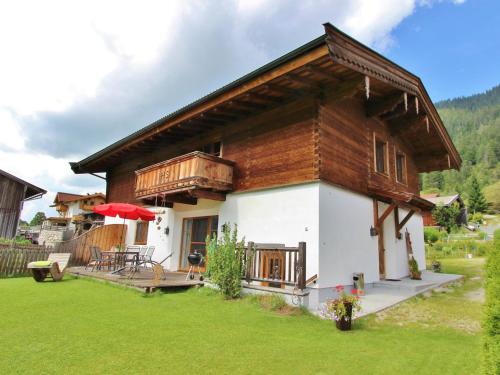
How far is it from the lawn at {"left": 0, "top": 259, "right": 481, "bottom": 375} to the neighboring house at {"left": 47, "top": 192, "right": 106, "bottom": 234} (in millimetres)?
33551

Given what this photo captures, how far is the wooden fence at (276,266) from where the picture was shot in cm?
679

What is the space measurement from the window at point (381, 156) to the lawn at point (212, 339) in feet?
18.9

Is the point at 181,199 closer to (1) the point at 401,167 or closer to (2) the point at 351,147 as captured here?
(2) the point at 351,147

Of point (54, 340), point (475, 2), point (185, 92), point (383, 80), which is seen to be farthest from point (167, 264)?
point (475, 2)

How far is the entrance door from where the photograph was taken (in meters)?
11.3

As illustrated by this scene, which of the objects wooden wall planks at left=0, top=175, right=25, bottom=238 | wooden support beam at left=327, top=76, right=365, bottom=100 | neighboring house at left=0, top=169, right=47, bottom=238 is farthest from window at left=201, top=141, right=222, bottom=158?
wooden wall planks at left=0, top=175, right=25, bottom=238

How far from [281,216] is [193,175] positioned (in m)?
2.95

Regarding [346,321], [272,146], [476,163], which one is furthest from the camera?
[476,163]

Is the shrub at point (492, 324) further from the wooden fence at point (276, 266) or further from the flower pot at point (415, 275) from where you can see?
the flower pot at point (415, 275)

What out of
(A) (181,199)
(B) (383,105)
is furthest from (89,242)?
(B) (383,105)

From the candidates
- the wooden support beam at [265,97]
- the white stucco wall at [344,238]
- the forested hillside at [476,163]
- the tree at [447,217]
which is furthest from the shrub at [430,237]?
the forested hillside at [476,163]

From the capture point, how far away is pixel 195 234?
39.3 feet

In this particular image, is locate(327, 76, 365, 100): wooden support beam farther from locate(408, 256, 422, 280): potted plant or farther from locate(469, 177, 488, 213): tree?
locate(469, 177, 488, 213): tree

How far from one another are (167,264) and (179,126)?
17.6 feet
